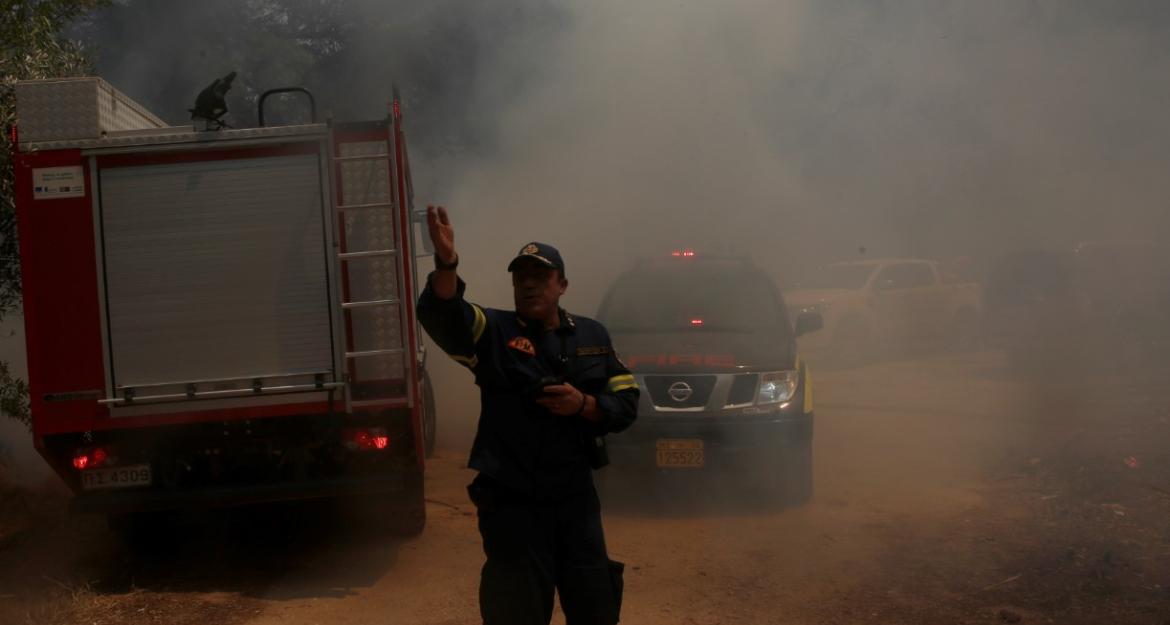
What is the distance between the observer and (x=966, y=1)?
10.6 metres

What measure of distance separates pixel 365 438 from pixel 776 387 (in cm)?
270

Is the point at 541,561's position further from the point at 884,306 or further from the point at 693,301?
the point at 884,306

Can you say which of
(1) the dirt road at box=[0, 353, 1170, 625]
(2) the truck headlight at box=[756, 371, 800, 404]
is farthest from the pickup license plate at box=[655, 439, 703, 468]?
(2) the truck headlight at box=[756, 371, 800, 404]

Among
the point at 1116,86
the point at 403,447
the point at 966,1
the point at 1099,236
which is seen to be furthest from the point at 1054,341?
the point at 403,447

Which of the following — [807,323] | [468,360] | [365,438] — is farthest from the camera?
[807,323]

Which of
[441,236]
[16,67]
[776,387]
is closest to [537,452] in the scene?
[441,236]

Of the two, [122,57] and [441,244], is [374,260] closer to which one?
[441,244]

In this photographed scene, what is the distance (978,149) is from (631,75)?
4202 millimetres

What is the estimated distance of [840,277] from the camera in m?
15.6

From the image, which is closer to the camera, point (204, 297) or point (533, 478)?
point (533, 478)

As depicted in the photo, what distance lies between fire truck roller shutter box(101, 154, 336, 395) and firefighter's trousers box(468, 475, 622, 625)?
2.60 meters

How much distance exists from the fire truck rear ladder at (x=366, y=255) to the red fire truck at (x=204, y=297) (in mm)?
10

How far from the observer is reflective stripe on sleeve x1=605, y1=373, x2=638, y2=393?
3307mm

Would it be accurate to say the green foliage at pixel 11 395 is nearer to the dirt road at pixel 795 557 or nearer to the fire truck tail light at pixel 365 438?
the dirt road at pixel 795 557
